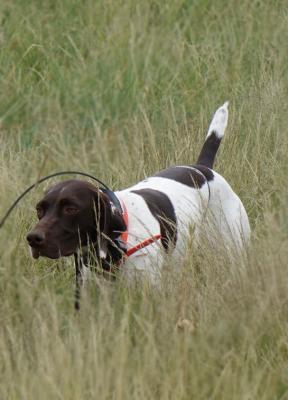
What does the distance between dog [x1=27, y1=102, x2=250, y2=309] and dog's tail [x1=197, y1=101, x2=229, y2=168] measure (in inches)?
18.4

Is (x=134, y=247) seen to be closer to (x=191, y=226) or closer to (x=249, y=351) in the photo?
(x=191, y=226)

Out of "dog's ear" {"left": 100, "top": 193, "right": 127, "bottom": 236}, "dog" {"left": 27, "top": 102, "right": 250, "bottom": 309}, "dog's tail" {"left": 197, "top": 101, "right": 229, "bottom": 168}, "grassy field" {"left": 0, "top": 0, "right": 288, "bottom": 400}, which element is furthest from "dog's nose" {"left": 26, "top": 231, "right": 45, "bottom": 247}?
"dog's tail" {"left": 197, "top": 101, "right": 229, "bottom": 168}

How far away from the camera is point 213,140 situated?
583 cm

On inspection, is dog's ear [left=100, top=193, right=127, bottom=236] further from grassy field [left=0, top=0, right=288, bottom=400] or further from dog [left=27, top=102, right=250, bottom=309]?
grassy field [left=0, top=0, right=288, bottom=400]

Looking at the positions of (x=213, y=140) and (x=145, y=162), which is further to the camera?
(x=145, y=162)

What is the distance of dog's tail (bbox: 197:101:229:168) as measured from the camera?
5832 mm

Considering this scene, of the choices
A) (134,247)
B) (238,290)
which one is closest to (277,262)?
(238,290)

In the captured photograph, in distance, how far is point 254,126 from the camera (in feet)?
21.3

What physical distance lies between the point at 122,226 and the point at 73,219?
0.21 meters

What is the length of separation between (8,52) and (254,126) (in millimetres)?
2016

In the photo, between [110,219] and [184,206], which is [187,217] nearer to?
[184,206]

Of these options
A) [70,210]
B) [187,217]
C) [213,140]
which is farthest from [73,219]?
[213,140]

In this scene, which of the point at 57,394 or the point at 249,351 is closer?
the point at 57,394

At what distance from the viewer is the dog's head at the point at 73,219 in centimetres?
461
